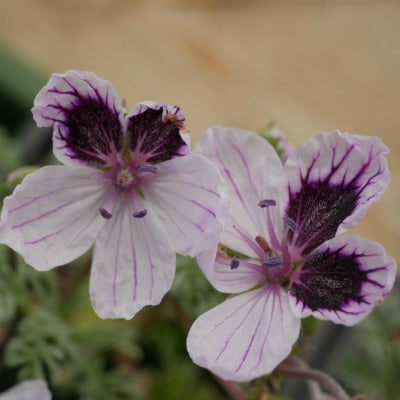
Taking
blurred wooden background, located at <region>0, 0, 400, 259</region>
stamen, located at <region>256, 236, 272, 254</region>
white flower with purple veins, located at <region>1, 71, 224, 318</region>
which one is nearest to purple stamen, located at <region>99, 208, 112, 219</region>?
white flower with purple veins, located at <region>1, 71, 224, 318</region>

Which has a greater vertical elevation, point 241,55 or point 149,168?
point 149,168

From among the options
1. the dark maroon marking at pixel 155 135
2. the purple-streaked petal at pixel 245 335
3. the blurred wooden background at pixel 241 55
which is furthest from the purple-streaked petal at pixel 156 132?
the blurred wooden background at pixel 241 55

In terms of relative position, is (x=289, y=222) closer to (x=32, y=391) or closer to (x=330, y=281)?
(x=330, y=281)

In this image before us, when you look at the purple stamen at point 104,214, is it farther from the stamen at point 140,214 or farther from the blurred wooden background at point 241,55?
the blurred wooden background at point 241,55

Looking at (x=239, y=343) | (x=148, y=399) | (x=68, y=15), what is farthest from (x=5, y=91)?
(x=239, y=343)

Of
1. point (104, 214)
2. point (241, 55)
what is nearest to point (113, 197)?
point (104, 214)

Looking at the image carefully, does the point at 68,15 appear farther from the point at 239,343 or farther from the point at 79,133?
the point at 239,343

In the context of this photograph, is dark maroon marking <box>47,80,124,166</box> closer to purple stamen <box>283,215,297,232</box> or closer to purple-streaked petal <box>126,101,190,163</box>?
purple-streaked petal <box>126,101,190,163</box>
